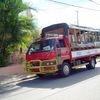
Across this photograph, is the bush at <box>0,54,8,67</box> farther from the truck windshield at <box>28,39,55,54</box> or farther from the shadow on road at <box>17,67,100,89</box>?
the shadow on road at <box>17,67,100,89</box>

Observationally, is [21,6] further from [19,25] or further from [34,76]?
[34,76]

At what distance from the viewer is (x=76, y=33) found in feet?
56.2

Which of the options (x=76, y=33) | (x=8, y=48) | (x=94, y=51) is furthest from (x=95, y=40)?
(x=8, y=48)

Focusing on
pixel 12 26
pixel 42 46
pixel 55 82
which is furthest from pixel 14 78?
pixel 12 26

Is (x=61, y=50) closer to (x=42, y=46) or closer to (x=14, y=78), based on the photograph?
(x=42, y=46)

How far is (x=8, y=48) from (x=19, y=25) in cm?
197

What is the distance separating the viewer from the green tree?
18.6 meters

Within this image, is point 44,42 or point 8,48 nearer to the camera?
point 44,42

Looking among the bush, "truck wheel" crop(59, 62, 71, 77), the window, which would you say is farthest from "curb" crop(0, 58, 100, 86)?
the window

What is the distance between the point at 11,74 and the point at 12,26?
3455 mm

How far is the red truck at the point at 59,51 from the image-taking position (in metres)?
14.7

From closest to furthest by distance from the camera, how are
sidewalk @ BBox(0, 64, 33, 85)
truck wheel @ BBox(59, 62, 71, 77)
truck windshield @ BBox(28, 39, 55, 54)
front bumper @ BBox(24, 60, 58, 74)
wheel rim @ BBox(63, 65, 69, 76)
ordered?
front bumper @ BBox(24, 60, 58, 74) → truck wheel @ BBox(59, 62, 71, 77) → truck windshield @ BBox(28, 39, 55, 54) → wheel rim @ BBox(63, 65, 69, 76) → sidewalk @ BBox(0, 64, 33, 85)

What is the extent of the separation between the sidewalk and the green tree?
1.52m

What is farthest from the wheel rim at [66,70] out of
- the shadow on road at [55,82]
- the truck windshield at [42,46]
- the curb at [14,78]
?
the curb at [14,78]
